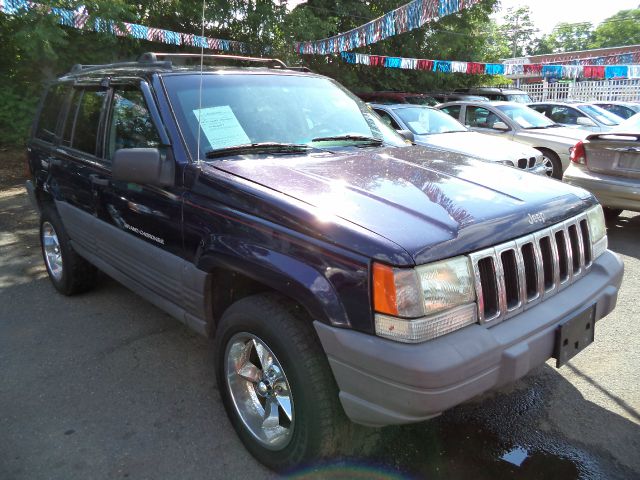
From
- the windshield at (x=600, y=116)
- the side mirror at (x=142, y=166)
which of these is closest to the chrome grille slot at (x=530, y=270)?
the side mirror at (x=142, y=166)

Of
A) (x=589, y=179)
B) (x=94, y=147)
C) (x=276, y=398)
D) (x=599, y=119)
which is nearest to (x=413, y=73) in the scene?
(x=599, y=119)

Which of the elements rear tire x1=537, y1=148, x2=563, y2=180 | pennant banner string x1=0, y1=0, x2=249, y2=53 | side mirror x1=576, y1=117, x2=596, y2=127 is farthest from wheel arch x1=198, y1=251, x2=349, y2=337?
side mirror x1=576, y1=117, x2=596, y2=127

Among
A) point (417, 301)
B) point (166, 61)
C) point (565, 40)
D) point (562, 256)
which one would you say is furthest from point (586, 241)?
point (565, 40)

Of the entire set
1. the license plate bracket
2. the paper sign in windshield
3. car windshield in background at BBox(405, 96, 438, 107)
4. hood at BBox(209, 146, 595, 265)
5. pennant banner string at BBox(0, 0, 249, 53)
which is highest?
pennant banner string at BBox(0, 0, 249, 53)

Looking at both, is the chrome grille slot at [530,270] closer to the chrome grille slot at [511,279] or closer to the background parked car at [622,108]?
the chrome grille slot at [511,279]

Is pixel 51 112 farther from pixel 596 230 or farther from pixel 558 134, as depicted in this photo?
pixel 558 134

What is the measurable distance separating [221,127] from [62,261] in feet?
7.76

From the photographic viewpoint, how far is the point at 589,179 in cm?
613

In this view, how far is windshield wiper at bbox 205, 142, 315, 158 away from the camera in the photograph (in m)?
2.88

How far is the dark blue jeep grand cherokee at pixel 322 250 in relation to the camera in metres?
2.01

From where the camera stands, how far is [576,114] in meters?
11.6

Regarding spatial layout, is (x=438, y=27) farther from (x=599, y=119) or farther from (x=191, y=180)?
(x=191, y=180)

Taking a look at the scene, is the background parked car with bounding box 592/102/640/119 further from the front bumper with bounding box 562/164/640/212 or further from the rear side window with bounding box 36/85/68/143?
the rear side window with bounding box 36/85/68/143

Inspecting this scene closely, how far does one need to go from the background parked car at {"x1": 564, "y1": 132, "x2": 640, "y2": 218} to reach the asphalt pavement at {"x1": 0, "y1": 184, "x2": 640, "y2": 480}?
2.18 metres
